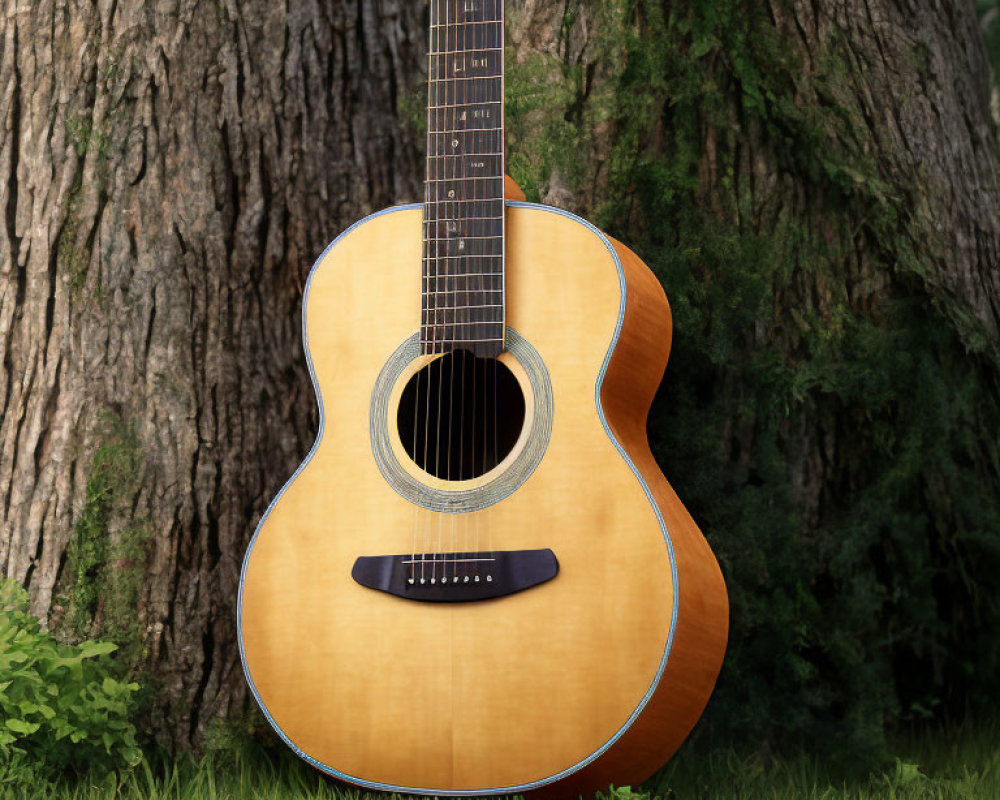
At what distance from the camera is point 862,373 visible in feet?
8.86

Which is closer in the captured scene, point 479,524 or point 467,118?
point 479,524

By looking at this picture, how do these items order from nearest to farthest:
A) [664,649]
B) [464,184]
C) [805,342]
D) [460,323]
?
[664,649], [460,323], [464,184], [805,342]

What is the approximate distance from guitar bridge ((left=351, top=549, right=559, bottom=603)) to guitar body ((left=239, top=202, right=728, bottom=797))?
0.05ft

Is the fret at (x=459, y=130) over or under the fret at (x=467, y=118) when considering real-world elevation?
under

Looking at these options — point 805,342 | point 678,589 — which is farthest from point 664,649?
point 805,342

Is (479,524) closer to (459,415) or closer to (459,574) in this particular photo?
(459,574)

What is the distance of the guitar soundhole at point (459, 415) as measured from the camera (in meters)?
2.29

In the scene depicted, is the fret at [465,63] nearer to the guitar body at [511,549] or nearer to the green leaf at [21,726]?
the guitar body at [511,549]

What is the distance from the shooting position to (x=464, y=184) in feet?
7.75

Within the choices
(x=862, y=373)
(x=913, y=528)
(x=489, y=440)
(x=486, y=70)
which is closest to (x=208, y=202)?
(x=486, y=70)

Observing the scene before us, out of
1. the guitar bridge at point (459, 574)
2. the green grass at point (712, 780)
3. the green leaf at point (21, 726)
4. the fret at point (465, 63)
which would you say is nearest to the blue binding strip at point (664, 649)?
the green grass at point (712, 780)

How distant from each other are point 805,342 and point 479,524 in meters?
1.11

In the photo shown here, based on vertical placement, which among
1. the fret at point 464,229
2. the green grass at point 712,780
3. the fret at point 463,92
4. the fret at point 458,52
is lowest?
the green grass at point 712,780

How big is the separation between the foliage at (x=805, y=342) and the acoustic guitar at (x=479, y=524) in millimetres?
396
